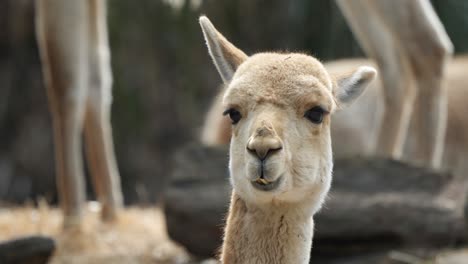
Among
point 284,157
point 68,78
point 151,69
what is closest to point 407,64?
point 68,78

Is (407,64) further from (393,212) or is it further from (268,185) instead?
(268,185)

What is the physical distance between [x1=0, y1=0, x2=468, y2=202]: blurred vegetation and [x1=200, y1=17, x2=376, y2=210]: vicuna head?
9010 mm

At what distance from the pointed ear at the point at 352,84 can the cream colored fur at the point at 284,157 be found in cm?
18

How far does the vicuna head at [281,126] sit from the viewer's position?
3422mm

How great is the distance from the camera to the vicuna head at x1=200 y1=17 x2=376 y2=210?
3.42 m

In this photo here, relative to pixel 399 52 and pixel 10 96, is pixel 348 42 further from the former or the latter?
pixel 399 52

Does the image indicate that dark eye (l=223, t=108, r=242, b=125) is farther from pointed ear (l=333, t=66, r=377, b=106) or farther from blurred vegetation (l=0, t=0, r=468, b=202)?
blurred vegetation (l=0, t=0, r=468, b=202)

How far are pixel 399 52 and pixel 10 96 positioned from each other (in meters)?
7.54

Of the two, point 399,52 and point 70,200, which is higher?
point 399,52

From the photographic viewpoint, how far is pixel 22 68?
42.8ft

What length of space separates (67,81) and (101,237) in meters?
1.10

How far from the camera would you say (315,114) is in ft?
12.0

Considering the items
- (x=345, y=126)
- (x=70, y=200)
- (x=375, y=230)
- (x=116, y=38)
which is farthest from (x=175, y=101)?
(x=375, y=230)

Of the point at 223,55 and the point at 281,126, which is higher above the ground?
the point at 223,55
